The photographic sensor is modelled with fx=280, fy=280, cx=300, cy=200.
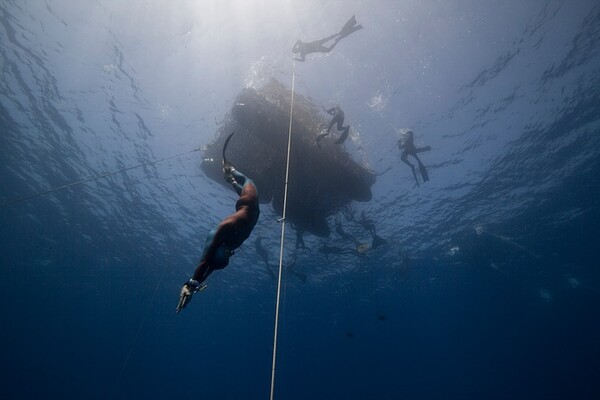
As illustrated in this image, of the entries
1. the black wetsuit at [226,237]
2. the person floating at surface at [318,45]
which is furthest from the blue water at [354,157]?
the black wetsuit at [226,237]

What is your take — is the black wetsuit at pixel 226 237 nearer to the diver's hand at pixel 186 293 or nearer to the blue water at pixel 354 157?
the diver's hand at pixel 186 293

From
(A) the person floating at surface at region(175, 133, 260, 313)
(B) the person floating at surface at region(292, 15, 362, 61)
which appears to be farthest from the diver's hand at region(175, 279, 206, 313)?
(B) the person floating at surface at region(292, 15, 362, 61)

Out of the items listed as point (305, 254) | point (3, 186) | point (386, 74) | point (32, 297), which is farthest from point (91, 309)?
point (386, 74)

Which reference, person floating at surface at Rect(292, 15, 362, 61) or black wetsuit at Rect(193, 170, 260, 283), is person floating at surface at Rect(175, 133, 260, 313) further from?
person floating at surface at Rect(292, 15, 362, 61)

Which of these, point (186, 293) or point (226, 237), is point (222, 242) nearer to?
point (226, 237)

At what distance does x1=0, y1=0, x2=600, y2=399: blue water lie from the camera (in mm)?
12039

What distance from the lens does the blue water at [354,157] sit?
1204cm

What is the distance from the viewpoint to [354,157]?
14641 mm

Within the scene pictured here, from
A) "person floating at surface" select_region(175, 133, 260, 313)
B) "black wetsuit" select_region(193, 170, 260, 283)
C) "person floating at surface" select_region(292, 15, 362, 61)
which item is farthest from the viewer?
"person floating at surface" select_region(292, 15, 362, 61)

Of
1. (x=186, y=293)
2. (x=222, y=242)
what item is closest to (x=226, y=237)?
(x=222, y=242)

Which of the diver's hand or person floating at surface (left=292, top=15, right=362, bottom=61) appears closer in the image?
the diver's hand

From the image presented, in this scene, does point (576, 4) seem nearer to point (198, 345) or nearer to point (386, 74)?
point (386, 74)

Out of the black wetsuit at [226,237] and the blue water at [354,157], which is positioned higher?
the blue water at [354,157]

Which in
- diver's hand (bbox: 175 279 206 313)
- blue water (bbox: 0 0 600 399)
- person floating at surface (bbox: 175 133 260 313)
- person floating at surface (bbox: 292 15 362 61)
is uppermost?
blue water (bbox: 0 0 600 399)
